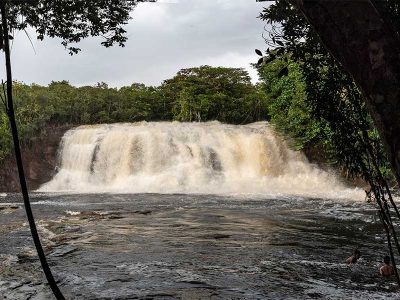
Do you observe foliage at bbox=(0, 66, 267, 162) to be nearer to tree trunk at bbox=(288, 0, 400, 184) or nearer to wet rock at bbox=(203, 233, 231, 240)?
wet rock at bbox=(203, 233, 231, 240)

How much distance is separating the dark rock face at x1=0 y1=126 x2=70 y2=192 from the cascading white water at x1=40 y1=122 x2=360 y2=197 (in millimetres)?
635

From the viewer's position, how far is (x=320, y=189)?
72.1ft

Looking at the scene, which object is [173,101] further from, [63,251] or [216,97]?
[63,251]

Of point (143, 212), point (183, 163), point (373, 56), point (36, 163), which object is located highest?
point (373, 56)

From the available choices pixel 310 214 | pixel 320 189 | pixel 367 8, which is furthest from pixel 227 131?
pixel 367 8

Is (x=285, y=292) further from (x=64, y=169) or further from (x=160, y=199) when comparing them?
(x=64, y=169)

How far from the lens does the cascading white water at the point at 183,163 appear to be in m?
22.6

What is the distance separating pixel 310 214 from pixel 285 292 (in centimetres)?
745

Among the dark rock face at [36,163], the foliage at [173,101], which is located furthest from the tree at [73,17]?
the foliage at [173,101]

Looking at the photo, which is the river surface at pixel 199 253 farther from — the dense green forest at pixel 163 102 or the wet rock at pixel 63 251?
the dense green forest at pixel 163 102

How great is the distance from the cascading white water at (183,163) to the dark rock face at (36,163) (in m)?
0.64

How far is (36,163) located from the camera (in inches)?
1027

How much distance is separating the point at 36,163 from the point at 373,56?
2590cm

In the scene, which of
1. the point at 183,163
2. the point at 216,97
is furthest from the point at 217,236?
the point at 216,97
